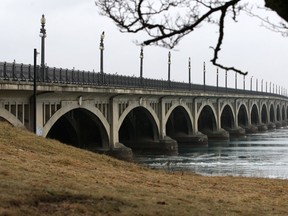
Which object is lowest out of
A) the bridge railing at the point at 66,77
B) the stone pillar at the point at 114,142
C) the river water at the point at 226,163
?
the river water at the point at 226,163

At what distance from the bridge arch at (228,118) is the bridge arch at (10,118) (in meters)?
65.7

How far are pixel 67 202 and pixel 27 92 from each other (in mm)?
19834

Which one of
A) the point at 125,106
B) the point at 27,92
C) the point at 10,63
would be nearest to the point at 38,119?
the point at 27,92

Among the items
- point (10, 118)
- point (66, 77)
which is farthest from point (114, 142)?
point (10, 118)

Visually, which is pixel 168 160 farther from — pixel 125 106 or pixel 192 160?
pixel 125 106

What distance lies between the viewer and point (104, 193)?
10.6 m

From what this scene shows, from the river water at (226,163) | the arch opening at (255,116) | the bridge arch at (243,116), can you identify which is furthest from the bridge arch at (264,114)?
the river water at (226,163)

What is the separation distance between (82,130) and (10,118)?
16064mm

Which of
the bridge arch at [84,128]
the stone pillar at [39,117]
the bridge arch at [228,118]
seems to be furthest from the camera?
the bridge arch at [228,118]

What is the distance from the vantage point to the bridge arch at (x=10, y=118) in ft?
85.5

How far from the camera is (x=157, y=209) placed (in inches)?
381

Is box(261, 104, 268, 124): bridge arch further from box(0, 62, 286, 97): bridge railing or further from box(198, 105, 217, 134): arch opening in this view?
box(0, 62, 286, 97): bridge railing

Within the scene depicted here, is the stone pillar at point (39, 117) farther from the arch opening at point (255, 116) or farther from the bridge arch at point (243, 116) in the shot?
the arch opening at point (255, 116)

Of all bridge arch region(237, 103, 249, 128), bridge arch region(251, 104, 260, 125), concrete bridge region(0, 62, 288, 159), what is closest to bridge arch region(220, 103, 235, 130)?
bridge arch region(237, 103, 249, 128)
